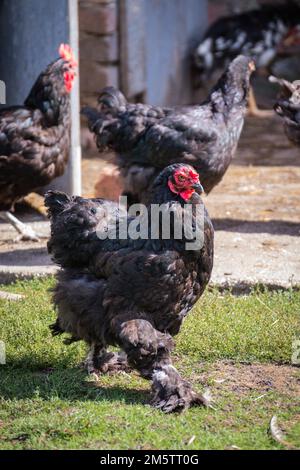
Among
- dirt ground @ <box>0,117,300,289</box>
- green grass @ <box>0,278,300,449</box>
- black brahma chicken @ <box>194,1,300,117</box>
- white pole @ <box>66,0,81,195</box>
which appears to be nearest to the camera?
green grass @ <box>0,278,300,449</box>

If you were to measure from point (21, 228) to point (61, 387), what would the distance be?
296cm

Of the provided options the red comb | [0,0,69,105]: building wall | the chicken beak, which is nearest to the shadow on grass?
the chicken beak

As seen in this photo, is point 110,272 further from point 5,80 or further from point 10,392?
point 5,80

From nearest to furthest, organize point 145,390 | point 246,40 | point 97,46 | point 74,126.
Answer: point 145,390, point 74,126, point 97,46, point 246,40

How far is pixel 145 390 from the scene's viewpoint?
4.77m

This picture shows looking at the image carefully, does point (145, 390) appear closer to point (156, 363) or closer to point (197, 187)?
point (156, 363)

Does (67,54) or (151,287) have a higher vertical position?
(67,54)

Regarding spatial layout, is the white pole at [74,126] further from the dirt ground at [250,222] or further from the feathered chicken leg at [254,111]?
the feathered chicken leg at [254,111]

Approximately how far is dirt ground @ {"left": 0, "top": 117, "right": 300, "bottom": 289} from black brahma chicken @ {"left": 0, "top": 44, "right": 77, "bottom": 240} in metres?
0.51

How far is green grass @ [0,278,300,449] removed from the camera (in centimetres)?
410

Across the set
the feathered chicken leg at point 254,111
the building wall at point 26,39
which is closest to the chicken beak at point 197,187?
the building wall at point 26,39

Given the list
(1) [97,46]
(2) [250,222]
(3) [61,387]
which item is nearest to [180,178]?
(3) [61,387]

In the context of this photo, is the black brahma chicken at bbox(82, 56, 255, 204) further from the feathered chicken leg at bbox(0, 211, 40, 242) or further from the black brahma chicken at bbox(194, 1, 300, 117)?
the black brahma chicken at bbox(194, 1, 300, 117)

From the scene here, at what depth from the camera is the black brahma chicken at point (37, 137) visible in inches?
281
